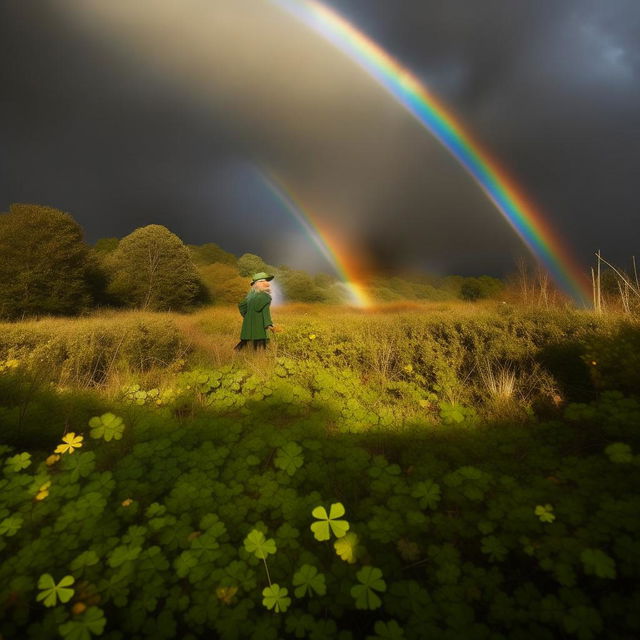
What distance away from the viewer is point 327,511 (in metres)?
2.22

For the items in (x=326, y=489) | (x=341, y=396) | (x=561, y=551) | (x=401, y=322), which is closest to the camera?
(x=561, y=551)

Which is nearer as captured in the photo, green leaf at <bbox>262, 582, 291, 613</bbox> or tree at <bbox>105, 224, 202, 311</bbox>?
green leaf at <bbox>262, 582, 291, 613</bbox>

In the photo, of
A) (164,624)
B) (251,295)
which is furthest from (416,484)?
(251,295)

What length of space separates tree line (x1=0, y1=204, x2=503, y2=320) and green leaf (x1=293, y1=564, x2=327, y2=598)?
18610mm

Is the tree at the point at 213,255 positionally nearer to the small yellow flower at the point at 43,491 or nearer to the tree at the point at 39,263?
the tree at the point at 39,263

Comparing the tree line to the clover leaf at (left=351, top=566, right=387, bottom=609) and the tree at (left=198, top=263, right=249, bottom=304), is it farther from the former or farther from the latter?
the clover leaf at (left=351, top=566, right=387, bottom=609)

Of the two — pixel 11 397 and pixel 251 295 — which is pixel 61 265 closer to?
pixel 251 295

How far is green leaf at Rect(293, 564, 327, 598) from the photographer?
5.36 feet

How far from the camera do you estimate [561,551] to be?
1.71m

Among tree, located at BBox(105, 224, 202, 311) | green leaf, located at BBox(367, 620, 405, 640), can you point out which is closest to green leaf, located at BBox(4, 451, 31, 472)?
green leaf, located at BBox(367, 620, 405, 640)

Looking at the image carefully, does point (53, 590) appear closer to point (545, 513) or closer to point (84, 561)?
point (84, 561)

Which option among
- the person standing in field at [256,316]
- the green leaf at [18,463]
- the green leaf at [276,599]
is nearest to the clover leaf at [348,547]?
the green leaf at [276,599]

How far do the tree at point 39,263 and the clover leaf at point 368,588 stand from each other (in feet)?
66.7

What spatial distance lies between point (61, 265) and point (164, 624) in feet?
69.1
